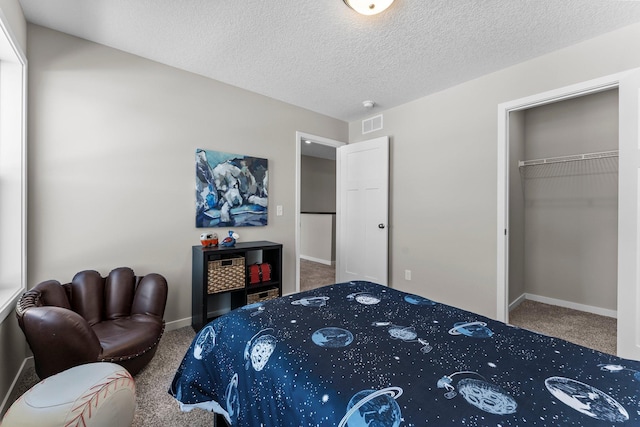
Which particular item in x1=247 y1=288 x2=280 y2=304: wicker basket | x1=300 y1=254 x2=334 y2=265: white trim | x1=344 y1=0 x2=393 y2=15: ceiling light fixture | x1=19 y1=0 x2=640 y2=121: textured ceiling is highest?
x1=19 y1=0 x2=640 y2=121: textured ceiling

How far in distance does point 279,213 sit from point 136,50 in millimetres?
2141

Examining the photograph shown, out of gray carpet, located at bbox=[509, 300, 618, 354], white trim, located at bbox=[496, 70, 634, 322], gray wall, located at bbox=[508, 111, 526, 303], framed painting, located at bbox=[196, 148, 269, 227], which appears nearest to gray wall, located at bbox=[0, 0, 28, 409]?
framed painting, located at bbox=[196, 148, 269, 227]

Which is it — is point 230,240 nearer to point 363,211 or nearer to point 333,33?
point 363,211

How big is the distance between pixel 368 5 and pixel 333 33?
1.43ft

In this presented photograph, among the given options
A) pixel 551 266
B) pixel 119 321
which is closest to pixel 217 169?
pixel 119 321

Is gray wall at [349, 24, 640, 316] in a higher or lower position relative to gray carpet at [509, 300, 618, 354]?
higher

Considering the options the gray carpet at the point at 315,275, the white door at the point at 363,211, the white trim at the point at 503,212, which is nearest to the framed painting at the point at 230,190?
the white door at the point at 363,211

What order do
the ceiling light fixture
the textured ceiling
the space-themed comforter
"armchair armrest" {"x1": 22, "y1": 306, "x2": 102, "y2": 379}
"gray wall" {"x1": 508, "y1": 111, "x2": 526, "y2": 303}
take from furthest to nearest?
"gray wall" {"x1": 508, "y1": 111, "x2": 526, "y2": 303}, the textured ceiling, the ceiling light fixture, "armchair armrest" {"x1": 22, "y1": 306, "x2": 102, "y2": 379}, the space-themed comforter

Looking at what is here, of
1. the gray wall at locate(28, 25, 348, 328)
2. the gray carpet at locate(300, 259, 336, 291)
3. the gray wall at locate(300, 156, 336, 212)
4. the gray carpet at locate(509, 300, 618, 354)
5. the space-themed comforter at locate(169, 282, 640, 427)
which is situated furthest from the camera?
the gray wall at locate(300, 156, 336, 212)

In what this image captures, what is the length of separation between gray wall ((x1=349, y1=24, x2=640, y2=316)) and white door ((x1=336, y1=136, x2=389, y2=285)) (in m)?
0.15

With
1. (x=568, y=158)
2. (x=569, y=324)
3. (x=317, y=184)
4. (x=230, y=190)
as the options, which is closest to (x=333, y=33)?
(x=230, y=190)

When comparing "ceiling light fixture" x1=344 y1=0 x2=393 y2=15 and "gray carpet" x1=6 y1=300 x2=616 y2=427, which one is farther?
"ceiling light fixture" x1=344 y1=0 x2=393 y2=15

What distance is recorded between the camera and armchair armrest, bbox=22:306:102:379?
1.50 metres

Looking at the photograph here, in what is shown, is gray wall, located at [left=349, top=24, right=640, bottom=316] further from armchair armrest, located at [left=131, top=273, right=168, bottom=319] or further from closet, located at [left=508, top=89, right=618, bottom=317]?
armchair armrest, located at [left=131, top=273, right=168, bottom=319]
